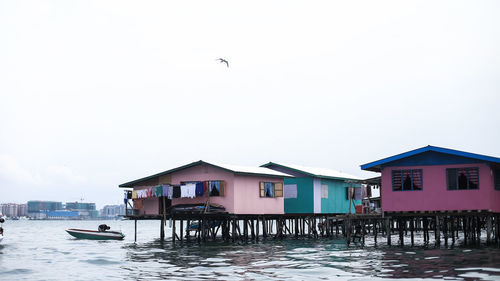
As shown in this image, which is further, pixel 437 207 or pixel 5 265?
pixel 437 207

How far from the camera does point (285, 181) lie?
53.3m

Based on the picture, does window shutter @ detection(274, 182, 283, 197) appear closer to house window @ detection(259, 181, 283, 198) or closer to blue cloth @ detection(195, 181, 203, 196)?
house window @ detection(259, 181, 283, 198)

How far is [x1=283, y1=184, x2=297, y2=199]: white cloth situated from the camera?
52781mm

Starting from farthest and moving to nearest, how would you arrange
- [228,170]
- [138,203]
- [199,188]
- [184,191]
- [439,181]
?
[138,203] → [184,191] → [199,188] → [228,170] → [439,181]

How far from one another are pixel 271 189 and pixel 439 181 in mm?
16383

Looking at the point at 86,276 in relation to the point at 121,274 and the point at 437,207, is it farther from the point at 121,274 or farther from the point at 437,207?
the point at 437,207

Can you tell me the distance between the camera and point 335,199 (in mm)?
55875

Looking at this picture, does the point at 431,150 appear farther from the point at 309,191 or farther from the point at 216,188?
the point at 309,191

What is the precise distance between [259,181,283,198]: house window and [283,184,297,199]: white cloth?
2857 mm

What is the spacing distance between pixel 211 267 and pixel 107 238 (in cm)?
2707

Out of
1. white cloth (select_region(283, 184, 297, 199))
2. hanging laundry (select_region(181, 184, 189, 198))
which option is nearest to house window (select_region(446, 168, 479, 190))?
hanging laundry (select_region(181, 184, 189, 198))

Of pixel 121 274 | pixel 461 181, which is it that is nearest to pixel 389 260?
pixel 461 181

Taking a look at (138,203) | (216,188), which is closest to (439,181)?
(216,188)

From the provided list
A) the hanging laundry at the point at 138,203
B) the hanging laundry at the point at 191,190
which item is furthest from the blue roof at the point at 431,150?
the hanging laundry at the point at 138,203
